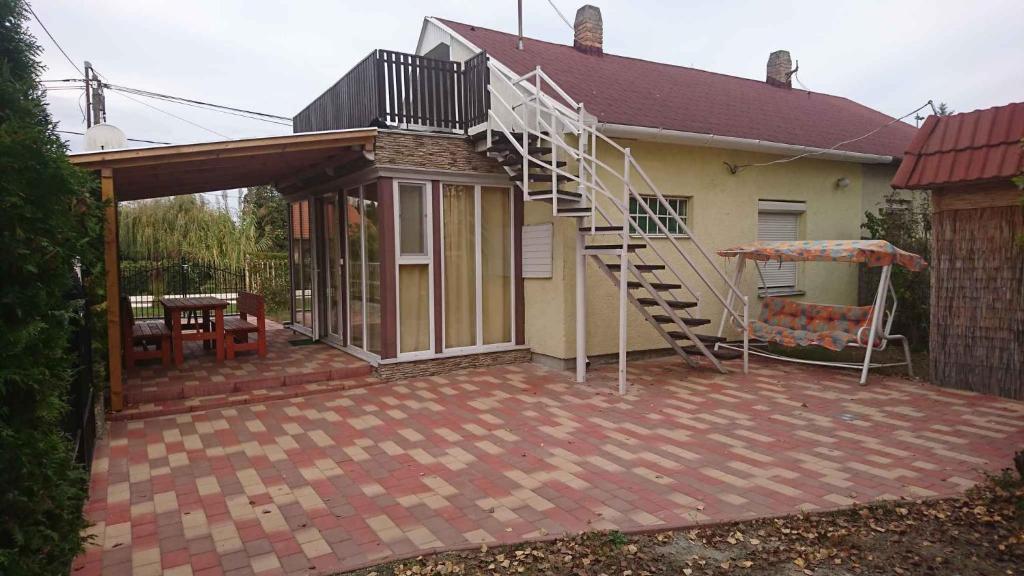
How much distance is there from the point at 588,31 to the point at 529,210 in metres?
5.73

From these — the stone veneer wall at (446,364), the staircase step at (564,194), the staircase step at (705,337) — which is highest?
the staircase step at (564,194)

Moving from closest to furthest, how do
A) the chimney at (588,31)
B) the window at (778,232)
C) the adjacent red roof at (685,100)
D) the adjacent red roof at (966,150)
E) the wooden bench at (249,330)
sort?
the adjacent red roof at (966,150), the wooden bench at (249,330), the adjacent red roof at (685,100), the window at (778,232), the chimney at (588,31)

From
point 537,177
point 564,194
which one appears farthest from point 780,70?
point 564,194

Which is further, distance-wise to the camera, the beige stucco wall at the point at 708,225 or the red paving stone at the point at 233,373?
the beige stucco wall at the point at 708,225

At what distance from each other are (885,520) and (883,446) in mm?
1595

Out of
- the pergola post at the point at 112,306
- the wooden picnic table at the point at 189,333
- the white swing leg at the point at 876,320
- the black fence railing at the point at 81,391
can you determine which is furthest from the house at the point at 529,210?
the black fence railing at the point at 81,391

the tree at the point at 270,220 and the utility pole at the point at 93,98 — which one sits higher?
the utility pole at the point at 93,98

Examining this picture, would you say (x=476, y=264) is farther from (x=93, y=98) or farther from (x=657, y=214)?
(x=93, y=98)

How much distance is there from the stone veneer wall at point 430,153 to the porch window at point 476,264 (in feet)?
0.94

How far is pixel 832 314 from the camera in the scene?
8.13 meters

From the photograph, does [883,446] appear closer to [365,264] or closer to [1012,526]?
[1012,526]

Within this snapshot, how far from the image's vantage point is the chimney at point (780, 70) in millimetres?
14750

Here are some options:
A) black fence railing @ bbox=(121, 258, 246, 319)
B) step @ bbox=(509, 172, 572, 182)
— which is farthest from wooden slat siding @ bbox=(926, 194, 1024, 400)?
black fence railing @ bbox=(121, 258, 246, 319)

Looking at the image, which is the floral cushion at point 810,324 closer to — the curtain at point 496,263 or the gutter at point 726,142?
the gutter at point 726,142
